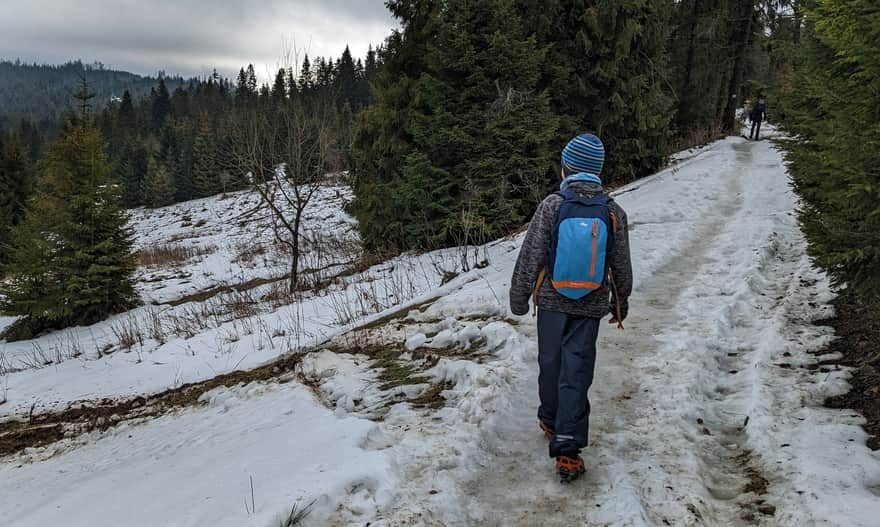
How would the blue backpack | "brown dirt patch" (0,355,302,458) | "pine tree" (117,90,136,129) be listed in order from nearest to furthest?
the blue backpack, "brown dirt patch" (0,355,302,458), "pine tree" (117,90,136,129)

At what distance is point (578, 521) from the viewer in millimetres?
2875

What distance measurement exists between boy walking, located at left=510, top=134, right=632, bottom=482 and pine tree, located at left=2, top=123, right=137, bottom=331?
15950mm

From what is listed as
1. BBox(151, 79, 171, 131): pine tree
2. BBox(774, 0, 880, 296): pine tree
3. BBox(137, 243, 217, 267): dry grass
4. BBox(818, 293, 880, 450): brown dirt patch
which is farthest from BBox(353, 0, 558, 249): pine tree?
BBox(151, 79, 171, 131): pine tree

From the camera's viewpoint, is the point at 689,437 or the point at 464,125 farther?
the point at 464,125

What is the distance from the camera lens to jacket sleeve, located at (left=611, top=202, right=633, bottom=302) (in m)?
3.34

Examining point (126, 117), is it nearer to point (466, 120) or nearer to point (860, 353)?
point (466, 120)

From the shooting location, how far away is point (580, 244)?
3.16 meters

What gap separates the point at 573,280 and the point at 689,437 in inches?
61.8

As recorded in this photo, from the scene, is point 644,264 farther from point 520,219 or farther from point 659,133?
point 659,133

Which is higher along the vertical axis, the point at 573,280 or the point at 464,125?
the point at 464,125

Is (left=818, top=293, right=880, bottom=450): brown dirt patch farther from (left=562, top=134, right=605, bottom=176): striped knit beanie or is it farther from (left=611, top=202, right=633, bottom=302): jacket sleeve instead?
(left=562, top=134, right=605, bottom=176): striped knit beanie

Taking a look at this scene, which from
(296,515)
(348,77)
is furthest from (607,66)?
(348,77)

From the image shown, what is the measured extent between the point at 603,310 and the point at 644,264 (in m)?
5.07

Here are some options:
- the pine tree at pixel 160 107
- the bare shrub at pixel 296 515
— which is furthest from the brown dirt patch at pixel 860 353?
the pine tree at pixel 160 107
